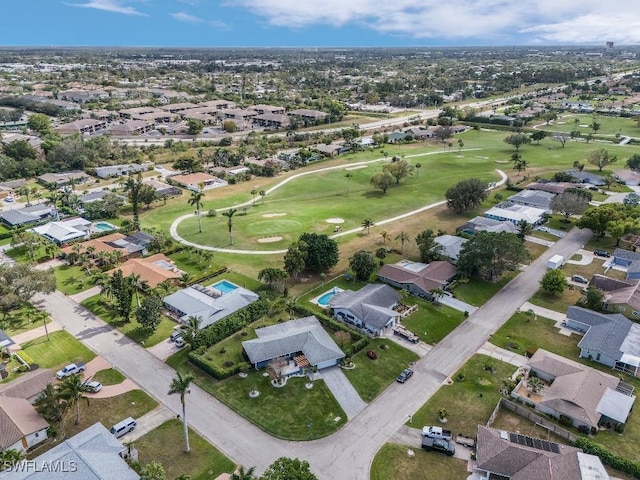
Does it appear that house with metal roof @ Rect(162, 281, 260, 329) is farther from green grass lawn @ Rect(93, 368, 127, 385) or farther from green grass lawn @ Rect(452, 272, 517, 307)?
green grass lawn @ Rect(452, 272, 517, 307)

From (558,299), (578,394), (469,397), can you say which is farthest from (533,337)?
(469,397)

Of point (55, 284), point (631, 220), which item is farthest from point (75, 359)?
point (631, 220)

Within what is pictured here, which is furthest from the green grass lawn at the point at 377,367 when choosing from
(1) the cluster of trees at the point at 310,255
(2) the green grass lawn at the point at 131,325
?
(2) the green grass lawn at the point at 131,325

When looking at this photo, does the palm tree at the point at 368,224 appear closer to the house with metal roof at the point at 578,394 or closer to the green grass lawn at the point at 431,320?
the green grass lawn at the point at 431,320

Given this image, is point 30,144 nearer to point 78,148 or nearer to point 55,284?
point 78,148

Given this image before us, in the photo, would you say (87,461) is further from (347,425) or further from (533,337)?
(533,337)

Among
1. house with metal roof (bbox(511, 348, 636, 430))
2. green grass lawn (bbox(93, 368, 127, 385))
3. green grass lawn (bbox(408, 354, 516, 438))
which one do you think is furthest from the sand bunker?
house with metal roof (bbox(511, 348, 636, 430))
